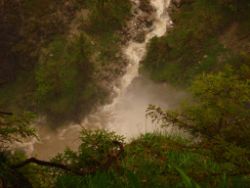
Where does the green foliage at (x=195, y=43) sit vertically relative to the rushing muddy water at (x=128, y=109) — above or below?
above

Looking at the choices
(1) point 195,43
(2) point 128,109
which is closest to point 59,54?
(2) point 128,109

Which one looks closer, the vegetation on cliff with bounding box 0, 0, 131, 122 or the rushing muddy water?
the rushing muddy water

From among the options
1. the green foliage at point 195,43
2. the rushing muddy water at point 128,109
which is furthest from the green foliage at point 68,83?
the green foliage at point 195,43

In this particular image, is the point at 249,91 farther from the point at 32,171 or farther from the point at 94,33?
the point at 94,33

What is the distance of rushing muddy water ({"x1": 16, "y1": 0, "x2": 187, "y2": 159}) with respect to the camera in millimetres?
14102

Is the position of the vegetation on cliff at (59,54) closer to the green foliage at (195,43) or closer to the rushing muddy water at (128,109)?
the rushing muddy water at (128,109)

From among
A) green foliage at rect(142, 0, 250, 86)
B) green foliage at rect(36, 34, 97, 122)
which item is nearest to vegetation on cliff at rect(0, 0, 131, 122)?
green foliage at rect(36, 34, 97, 122)

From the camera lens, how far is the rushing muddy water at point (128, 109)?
14.1 metres

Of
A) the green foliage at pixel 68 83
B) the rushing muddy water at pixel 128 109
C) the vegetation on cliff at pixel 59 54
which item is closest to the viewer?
the rushing muddy water at pixel 128 109

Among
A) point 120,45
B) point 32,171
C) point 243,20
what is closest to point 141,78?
point 120,45

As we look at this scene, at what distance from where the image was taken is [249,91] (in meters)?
6.07

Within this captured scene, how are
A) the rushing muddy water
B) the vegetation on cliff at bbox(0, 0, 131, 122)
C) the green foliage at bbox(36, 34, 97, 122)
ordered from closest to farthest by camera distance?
the rushing muddy water → the green foliage at bbox(36, 34, 97, 122) → the vegetation on cliff at bbox(0, 0, 131, 122)

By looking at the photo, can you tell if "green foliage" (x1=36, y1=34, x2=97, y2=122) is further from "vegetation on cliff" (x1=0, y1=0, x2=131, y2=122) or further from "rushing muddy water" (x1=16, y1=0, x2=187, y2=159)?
"rushing muddy water" (x1=16, y1=0, x2=187, y2=159)

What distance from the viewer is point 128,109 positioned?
15.2 meters
